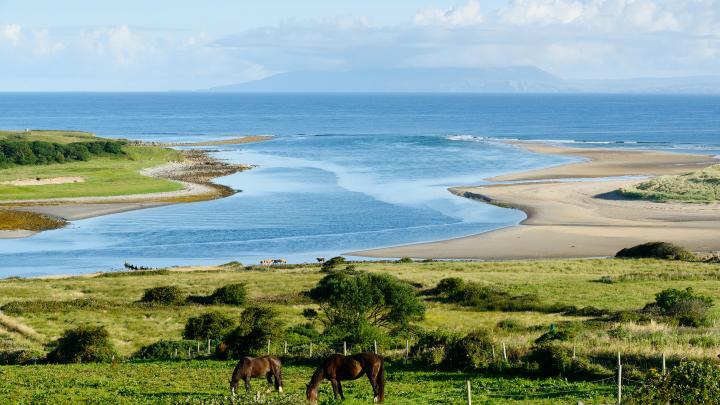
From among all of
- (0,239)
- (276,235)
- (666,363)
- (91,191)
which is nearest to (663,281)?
(666,363)

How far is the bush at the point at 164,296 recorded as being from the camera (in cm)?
4331

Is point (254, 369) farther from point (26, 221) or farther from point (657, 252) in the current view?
point (26, 221)

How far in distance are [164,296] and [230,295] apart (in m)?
3.26

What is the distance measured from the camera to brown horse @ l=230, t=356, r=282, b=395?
64.4ft

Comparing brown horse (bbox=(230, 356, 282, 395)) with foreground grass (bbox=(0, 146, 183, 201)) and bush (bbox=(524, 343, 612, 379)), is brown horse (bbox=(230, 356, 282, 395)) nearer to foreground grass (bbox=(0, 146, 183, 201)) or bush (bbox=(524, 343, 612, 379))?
bush (bbox=(524, 343, 612, 379))

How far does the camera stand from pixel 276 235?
2854 inches

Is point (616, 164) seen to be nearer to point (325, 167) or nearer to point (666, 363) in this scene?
point (325, 167)

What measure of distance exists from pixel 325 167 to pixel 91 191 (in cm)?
3755

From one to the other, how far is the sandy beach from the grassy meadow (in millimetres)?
6489

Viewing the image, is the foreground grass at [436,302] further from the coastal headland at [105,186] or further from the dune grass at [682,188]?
the dune grass at [682,188]

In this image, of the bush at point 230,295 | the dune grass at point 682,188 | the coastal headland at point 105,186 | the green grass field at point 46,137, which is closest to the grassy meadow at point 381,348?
the bush at point 230,295

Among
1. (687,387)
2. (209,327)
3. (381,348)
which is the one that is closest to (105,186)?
(209,327)

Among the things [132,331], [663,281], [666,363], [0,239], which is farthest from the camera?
[0,239]

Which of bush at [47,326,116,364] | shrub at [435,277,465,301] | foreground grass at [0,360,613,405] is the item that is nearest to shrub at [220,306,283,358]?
foreground grass at [0,360,613,405]
